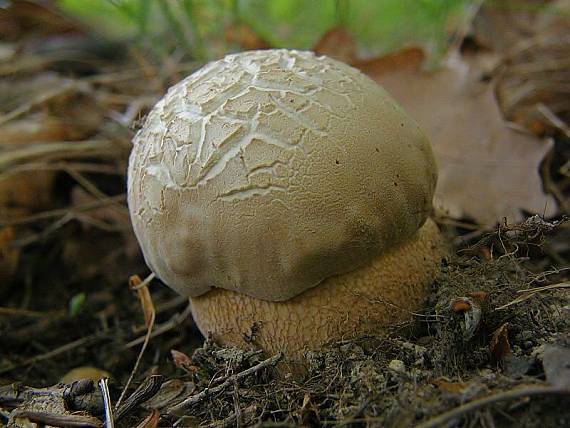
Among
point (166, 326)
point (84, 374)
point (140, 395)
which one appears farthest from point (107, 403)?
point (166, 326)

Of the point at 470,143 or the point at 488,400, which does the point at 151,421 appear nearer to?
the point at 488,400

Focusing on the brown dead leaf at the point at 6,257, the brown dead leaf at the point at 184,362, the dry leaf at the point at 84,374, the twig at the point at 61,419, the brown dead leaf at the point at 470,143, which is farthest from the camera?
the brown dead leaf at the point at 6,257

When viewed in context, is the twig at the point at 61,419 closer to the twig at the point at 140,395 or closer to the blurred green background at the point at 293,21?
the twig at the point at 140,395

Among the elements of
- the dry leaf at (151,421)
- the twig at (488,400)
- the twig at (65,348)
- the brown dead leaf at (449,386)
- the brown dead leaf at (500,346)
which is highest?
the twig at (488,400)

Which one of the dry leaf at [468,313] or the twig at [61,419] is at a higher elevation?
the dry leaf at [468,313]

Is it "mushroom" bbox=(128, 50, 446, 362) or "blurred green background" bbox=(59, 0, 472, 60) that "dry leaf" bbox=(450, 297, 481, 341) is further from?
"blurred green background" bbox=(59, 0, 472, 60)

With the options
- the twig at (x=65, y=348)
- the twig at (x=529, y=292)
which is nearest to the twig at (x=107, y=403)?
the twig at (x=65, y=348)

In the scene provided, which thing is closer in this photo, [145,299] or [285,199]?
[285,199]
